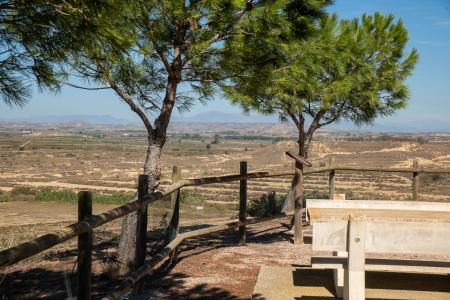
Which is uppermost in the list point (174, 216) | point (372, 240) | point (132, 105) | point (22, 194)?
point (132, 105)

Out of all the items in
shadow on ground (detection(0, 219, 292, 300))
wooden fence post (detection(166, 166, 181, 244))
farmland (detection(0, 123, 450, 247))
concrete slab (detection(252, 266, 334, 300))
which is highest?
wooden fence post (detection(166, 166, 181, 244))

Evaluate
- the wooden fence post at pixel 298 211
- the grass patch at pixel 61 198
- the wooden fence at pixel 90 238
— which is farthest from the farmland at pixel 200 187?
the wooden fence at pixel 90 238

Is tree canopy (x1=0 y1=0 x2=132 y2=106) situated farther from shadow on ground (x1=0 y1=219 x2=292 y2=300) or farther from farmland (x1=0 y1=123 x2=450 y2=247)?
farmland (x1=0 y1=123 x2=450 y2=247)

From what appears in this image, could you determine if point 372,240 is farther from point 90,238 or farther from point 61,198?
point 61,198

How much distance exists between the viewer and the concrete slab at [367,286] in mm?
4422

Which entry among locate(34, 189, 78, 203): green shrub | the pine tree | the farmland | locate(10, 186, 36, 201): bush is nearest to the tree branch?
the pine tree

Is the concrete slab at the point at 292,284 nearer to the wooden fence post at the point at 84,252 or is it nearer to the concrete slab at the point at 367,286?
the concrete slab at the point at 367,286

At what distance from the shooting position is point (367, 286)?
15.0 ft

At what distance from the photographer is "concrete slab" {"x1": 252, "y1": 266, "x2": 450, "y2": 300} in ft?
14.5

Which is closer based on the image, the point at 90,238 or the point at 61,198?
the point at 90,238

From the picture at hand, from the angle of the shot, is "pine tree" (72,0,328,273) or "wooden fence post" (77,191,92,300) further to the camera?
"pine tree" (72,0,328,273)

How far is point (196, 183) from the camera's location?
6.45m

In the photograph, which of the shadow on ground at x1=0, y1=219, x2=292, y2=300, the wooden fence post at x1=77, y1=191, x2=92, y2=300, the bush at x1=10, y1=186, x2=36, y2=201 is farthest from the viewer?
the bush at x1=10, y1=186, x2=36, y2=201

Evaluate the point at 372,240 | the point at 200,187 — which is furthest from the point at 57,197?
the point at 372,240
